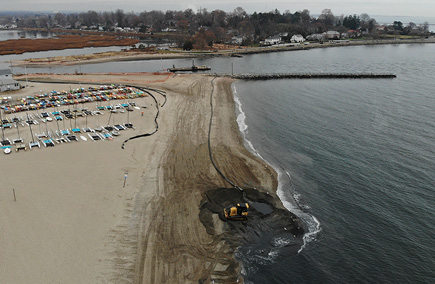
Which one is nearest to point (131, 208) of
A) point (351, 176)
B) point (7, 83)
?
point (351, 176)

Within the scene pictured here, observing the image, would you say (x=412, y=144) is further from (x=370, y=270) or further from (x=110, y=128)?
(x=110, y=128)

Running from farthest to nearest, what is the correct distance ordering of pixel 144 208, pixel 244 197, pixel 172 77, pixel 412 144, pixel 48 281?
1. pixel 172 77
2. pixel 412 144
3. pixel 244 197
4. pixel 144 208
5. pixel 48 281

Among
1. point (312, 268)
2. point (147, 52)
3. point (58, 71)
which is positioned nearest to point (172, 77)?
point (58, 71)

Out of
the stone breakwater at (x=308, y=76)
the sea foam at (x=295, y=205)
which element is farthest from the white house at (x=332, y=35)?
the sea foam at (x=295, y=205)

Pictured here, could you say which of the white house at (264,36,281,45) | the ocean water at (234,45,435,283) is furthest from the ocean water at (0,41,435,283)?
the white house at (264,36,281,45)

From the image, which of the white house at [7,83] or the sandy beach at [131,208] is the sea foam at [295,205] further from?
the white house at [7,83]

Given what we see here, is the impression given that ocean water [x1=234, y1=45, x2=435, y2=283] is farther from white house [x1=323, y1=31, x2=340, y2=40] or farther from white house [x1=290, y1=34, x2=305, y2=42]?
white house [x1=323, y1=31, x2=340, y2=40]

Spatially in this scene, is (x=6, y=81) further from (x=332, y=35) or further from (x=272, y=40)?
(x=332, y=35)
